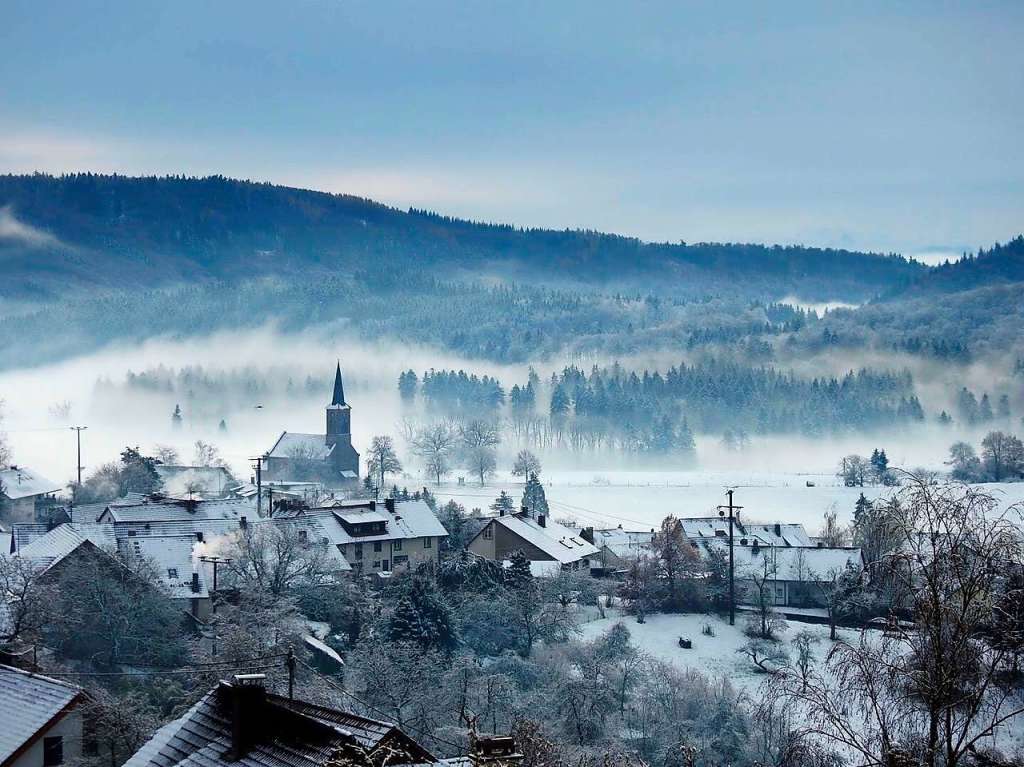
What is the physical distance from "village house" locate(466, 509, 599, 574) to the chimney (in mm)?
54098

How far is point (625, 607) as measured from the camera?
67.1 metres

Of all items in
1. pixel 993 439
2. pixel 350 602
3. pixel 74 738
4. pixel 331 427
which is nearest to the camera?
pixel 74 738

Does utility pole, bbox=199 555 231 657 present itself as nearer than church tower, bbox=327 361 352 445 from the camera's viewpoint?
Yes

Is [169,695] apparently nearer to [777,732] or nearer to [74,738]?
[74,738]

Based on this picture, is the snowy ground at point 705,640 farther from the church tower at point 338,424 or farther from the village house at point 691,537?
the church tower at point 338,424

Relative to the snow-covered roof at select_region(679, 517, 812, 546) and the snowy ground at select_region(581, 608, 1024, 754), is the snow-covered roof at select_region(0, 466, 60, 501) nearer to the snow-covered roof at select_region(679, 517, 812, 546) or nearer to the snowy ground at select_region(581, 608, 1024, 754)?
the snow-covered roof at select_region(679, 517, 812, 546)

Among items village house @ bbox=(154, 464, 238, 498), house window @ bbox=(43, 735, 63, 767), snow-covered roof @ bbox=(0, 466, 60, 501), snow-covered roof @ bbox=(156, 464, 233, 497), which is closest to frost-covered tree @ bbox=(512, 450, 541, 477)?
village house @ bbox=(154, 464, 238, 498)

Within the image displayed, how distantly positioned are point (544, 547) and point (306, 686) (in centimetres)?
3776

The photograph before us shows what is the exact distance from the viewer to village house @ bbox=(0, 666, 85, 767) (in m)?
22.3

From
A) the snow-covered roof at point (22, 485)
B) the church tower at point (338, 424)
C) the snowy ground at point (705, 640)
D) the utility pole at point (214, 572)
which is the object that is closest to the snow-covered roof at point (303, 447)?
the church tower at point (338, 424)

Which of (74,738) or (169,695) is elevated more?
(74,738)

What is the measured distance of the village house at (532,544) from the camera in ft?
247

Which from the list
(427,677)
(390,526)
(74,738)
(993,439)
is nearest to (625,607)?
(390,526)

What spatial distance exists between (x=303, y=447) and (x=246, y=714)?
14417cm
